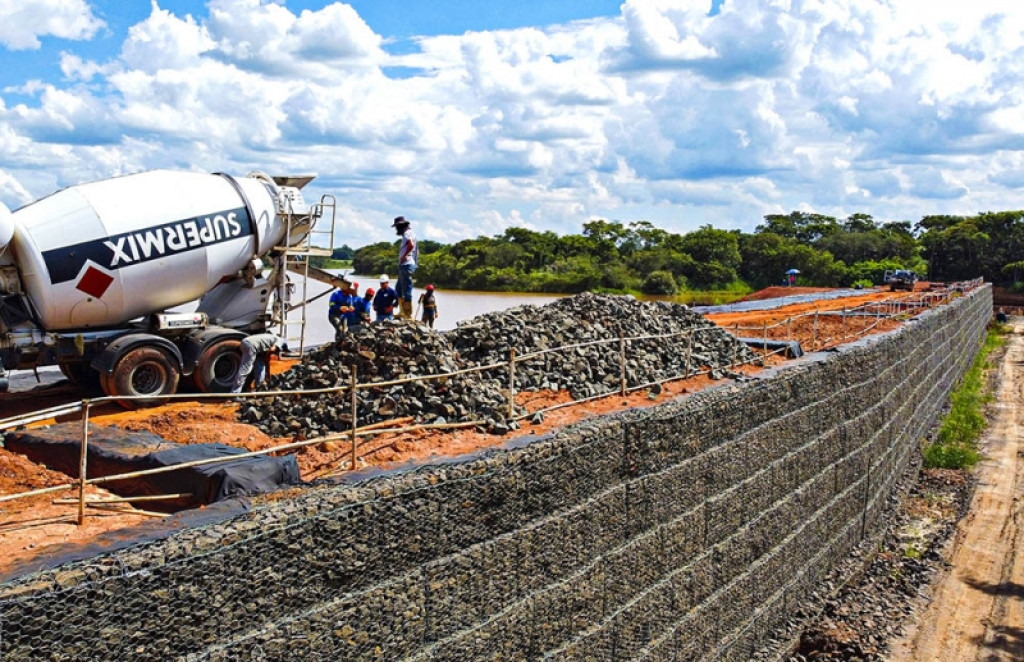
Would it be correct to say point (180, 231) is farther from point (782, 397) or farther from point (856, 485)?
point (856, 485)

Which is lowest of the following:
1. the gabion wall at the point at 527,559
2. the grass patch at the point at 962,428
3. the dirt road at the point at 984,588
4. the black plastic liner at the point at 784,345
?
the dirt road at the point at 984,588

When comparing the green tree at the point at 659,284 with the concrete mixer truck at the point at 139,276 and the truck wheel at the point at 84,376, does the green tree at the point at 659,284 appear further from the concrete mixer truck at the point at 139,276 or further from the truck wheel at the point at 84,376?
the truck wheel at the point at 84,376

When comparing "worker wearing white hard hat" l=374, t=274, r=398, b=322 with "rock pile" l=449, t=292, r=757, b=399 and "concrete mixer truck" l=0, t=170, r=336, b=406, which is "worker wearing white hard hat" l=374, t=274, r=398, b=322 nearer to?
"concrete mixer truck" l=0, t=170, r=336, b=406

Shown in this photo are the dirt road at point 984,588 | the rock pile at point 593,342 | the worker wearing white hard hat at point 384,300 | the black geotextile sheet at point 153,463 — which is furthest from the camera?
the worker wearing white hard hat at point 384,300

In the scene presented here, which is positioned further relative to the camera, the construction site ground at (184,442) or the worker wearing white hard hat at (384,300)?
the worker wearing white hard hat at (384,300)

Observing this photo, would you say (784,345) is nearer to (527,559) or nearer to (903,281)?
(527,559)

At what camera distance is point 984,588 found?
12883 mm

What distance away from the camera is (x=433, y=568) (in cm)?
562

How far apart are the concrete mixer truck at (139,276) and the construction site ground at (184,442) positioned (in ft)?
2.63

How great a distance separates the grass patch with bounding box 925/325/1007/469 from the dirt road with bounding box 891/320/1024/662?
53cm

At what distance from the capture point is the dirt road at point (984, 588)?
11156mm

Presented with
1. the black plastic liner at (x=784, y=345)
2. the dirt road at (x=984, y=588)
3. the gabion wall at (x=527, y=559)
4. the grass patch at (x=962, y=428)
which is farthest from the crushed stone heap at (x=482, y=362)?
the grass patch at (x=962, y=428)

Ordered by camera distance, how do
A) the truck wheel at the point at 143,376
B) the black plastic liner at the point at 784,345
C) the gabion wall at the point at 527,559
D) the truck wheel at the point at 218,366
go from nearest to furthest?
1. the gabion wall at the point at 527,559
2. the truck wheel at the point at 143,376
3. the truck wheel at the point at 218,366
4. the black plastic liner at the point at 784,345

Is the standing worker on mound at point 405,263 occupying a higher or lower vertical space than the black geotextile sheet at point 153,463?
higher
